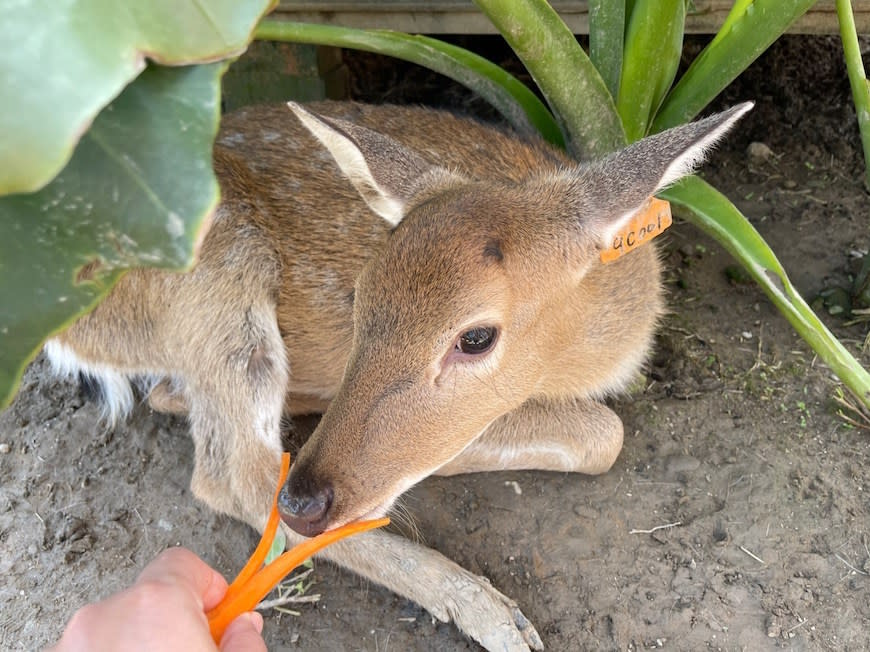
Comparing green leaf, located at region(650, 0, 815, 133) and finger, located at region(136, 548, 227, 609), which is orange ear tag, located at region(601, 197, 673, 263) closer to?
green leaf, located at region(650, 0, 815, 133)

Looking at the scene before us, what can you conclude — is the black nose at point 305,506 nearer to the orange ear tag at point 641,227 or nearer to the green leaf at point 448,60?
the orange ear tag at point 641,227

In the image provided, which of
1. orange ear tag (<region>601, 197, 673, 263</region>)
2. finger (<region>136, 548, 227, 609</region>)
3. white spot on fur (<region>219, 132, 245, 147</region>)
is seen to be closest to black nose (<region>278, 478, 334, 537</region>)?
finger (<region>136, 548, 227, 609</region>)

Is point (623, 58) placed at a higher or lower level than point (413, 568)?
higher

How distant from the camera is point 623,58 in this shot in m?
2.94

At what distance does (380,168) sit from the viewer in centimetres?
246

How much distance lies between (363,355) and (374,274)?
9.2 inches

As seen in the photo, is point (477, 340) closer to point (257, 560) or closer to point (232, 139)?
point (257, 560)

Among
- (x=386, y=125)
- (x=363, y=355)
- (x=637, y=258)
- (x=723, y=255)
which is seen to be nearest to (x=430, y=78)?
(x=386, y=125)

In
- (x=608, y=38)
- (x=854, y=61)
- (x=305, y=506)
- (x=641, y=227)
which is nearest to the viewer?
(x=305, y=506)

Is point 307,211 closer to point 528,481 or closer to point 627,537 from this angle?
point 528,481

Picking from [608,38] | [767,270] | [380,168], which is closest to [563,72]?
[608,38]

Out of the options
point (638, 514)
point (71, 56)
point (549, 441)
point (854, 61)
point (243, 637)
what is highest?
point (71, 56)

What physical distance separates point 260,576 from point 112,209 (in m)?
1.14

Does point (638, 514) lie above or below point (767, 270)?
below
